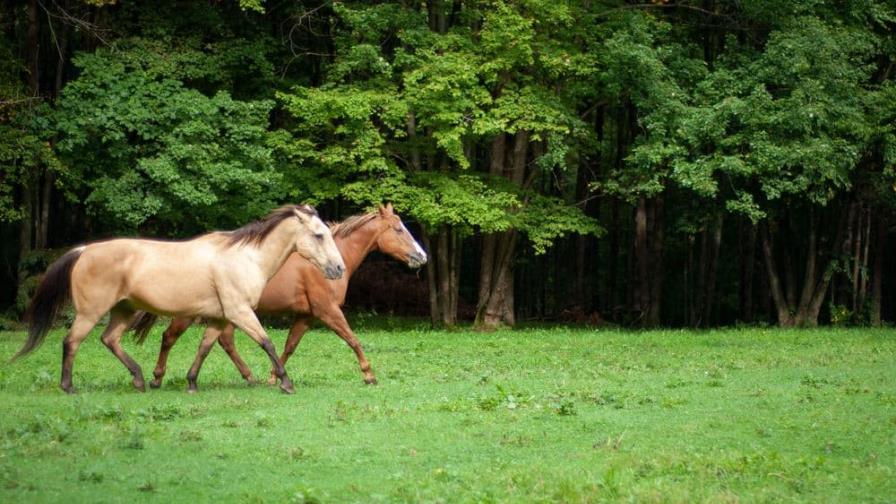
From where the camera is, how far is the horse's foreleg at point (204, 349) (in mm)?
15117

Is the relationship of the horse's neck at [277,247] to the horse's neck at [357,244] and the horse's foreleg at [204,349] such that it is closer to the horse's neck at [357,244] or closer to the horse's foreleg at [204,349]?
the horse's foreleg at [204,349]

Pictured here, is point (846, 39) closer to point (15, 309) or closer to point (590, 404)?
point (590, 404)

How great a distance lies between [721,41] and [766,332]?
12.0m

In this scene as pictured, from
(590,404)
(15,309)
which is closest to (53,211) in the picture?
(15,309)

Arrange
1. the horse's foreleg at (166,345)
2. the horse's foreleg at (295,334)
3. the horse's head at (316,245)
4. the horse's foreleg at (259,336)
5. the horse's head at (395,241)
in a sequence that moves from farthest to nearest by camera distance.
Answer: the horse's head at (395,241)
the horse's foreleg at (295,334)
the horse's head at (316,245)
the horse's foreleg at (166,345)
the horse's foreleg at (259,336)

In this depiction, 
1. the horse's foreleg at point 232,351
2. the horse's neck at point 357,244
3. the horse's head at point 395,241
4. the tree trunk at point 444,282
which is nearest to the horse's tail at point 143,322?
the horse's foreleg at point 232,351

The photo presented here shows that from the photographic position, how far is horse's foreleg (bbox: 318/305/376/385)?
53.7 feet

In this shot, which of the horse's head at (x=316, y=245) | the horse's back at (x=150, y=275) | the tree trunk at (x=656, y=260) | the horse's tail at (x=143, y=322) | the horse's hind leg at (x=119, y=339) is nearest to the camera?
the horse's back at (x=150, y=275)

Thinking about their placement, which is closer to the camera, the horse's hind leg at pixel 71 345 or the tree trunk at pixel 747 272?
the horse's hind leg at pixel 71 345

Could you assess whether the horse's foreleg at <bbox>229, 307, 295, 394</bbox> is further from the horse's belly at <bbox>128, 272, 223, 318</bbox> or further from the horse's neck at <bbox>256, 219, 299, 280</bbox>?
the horse's neck at <bbox>256, 219, 299, 280</bbox>

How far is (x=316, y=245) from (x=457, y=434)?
4.62 metres

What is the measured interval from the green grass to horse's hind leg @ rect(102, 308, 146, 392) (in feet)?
1.01

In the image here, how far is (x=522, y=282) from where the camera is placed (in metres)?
44.8

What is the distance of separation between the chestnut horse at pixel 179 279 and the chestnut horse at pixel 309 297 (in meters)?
0.75
